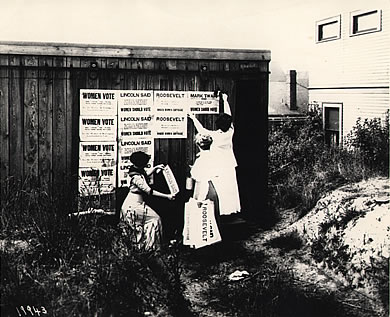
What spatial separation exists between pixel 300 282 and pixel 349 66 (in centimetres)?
1234

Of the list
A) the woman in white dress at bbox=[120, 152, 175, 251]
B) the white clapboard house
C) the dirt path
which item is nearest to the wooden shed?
the woman in white dress at bbox=[120, 152, 175, 251]

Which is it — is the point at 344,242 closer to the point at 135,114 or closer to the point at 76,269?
the point at 135,114

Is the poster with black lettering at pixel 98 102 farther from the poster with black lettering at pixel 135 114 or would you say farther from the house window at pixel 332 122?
the house window at pixel 332 122

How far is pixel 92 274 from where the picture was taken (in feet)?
18.9

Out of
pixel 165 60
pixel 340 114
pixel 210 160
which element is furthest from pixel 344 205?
pixel 340 114

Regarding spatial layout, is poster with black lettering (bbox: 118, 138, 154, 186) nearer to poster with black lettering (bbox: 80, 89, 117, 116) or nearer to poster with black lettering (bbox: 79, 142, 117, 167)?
poster with black lettering (bbox: 79, 142, 117, 167)

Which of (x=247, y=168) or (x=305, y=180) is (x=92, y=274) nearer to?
(x=247, y=168)

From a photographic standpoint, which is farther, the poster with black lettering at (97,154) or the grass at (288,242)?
the grass at (288,242)

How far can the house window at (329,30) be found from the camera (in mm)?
18856

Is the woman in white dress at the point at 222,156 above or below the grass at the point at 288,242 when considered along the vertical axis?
above

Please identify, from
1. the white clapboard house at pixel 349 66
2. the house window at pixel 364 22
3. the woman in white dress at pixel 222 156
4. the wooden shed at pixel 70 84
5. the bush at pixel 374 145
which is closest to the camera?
the wooden shed at pixel 70 84

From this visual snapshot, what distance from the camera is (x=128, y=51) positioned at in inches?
336

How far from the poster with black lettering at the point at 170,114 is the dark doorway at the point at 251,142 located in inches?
39.0

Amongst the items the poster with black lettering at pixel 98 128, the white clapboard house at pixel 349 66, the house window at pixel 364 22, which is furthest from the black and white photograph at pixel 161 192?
the house window at pixel 364 22
